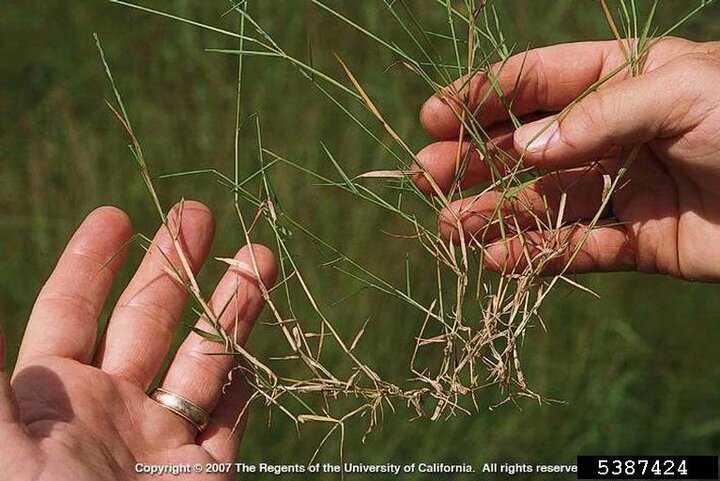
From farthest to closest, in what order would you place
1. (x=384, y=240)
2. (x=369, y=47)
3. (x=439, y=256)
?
1. (x=369, y=47)
2. (x=384, y=240)
3. (x=439, y=256)

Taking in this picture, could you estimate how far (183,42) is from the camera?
1.91 meters

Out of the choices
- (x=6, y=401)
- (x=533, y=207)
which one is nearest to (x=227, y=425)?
(x=6, y=401)

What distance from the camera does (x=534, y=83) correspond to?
51.8 inches

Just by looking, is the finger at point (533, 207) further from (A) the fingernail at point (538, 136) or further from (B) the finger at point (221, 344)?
(B) the finger at point (221, 344)

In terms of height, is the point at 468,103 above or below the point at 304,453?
above

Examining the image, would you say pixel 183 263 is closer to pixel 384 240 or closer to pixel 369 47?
pixel 384 240

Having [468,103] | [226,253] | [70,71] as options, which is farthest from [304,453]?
[70,71]

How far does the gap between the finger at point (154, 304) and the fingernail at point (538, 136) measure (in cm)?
43

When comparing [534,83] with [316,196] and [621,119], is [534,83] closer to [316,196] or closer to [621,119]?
[621,119]

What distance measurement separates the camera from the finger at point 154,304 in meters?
1.24

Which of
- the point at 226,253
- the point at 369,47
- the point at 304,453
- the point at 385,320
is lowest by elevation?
the point at 304,453

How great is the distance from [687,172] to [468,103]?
11.2 inches

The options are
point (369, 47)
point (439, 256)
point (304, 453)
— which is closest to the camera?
point (439, 256)

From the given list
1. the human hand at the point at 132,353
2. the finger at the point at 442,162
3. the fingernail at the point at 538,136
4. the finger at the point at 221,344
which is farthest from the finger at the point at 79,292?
the fingernail at the point at 538,136
